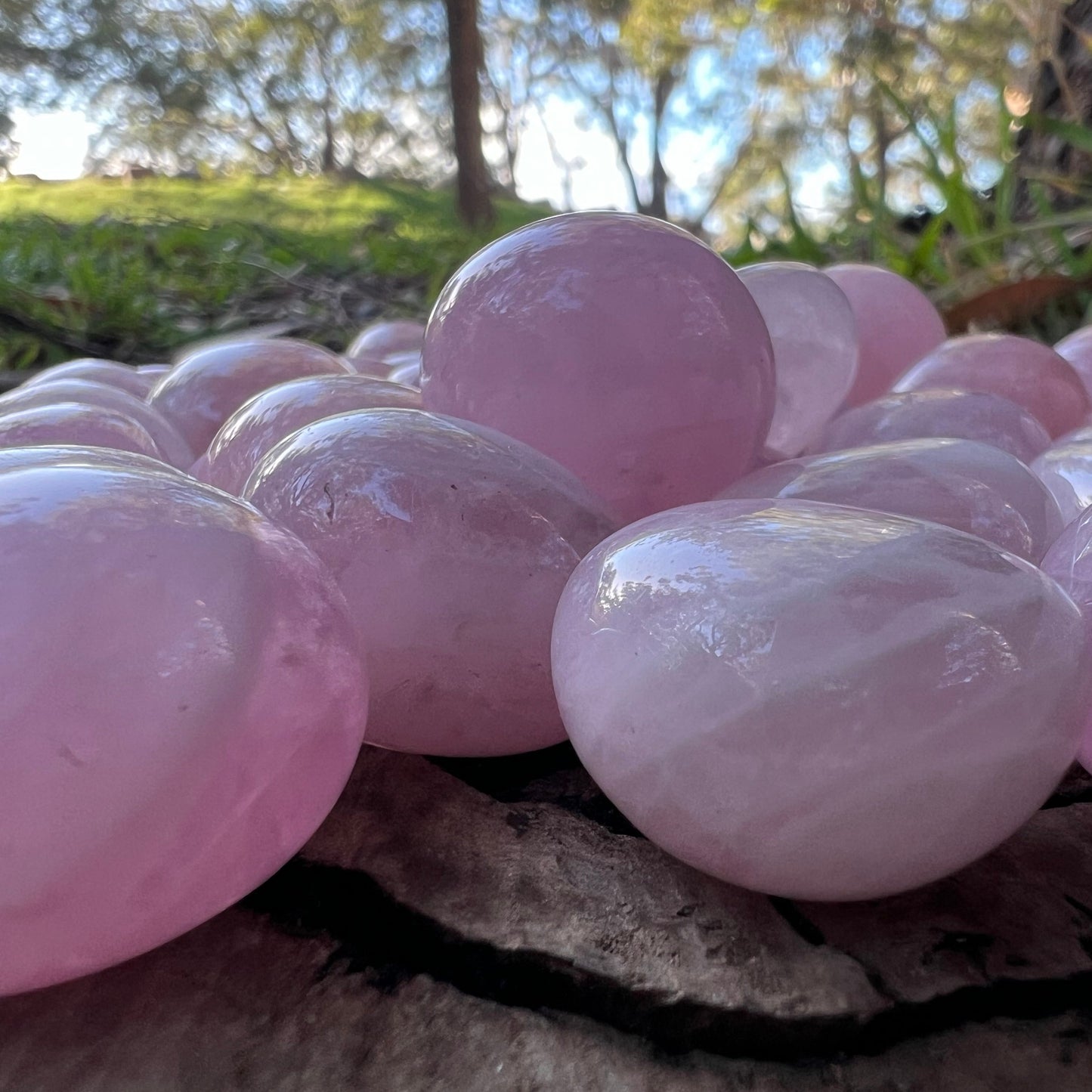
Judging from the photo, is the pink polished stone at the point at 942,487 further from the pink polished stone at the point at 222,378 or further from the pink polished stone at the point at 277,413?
the pink polished stone at the point at 222,378

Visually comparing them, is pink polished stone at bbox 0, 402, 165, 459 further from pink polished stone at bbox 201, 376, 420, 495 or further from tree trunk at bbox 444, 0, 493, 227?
tree trunk at bbox 444, 0, 493, 227

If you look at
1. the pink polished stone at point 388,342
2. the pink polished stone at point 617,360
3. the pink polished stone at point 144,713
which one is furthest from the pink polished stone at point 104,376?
the pink polished stone at point 144,713

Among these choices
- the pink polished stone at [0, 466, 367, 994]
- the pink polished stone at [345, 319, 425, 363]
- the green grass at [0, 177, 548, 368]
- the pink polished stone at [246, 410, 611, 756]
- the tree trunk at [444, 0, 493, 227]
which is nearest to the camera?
the pink polished stone at [0, 466, 367, 994]

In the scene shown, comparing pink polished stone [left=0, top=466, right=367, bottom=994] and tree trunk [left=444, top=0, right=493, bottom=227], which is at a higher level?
tree trunk [left=444, top=0, right=493, bottom=227]

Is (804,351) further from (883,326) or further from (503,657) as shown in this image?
(503,657)

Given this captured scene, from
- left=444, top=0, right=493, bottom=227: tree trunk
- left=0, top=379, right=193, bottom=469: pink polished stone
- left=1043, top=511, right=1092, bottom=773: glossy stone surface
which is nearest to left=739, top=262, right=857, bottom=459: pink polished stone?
left=1043, top=511, right=1092, bottom=773: glossy stone surface

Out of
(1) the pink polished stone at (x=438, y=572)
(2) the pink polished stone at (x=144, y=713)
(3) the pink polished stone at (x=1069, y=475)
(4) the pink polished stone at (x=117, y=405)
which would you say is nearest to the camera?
(2) the pink polished stone at (x=144, y=713)
